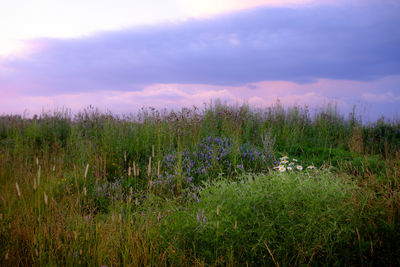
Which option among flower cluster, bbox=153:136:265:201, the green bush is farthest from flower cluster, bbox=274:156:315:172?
the green bush

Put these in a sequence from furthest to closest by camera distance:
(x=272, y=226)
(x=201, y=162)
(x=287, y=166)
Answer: (x=201, y=162), (x=287, y=166), (x=272, y=226)

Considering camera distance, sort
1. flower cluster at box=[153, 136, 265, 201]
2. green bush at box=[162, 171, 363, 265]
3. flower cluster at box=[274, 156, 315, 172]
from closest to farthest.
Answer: green bush at box=[162, 171, 363, 265], flower cluster at box=[274, 156, 315, 172], flower cluster at box=[153, 136, 265, 201]

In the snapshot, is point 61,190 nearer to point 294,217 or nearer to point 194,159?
point 194,159

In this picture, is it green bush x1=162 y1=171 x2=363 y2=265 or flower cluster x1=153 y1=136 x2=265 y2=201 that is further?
flower cluster x1=153 y1=136 x2=265 y2=201

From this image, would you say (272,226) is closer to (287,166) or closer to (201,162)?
(287,166)

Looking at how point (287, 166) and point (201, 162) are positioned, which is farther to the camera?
point (201, 162)

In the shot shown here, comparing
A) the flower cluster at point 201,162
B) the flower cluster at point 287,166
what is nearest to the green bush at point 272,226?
the flower cluster at point 287,166

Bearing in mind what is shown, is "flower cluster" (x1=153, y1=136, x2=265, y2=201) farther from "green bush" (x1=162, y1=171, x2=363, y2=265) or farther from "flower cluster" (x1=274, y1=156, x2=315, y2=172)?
"green bush" (x1=162, y1=171, x2=363, y2=265)

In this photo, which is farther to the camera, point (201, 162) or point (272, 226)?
point (201, 162)

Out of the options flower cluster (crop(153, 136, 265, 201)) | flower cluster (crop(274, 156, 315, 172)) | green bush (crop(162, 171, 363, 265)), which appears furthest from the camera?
flower cluster (crop(153, 136, 265, 201))

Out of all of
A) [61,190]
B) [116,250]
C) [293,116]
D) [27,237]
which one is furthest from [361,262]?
[293,116]

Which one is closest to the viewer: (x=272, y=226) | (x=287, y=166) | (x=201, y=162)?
(x=272, y=226)

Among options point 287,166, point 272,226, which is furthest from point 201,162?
point 272,226

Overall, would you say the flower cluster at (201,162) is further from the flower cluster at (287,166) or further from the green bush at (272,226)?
the green bush at (272,226)
